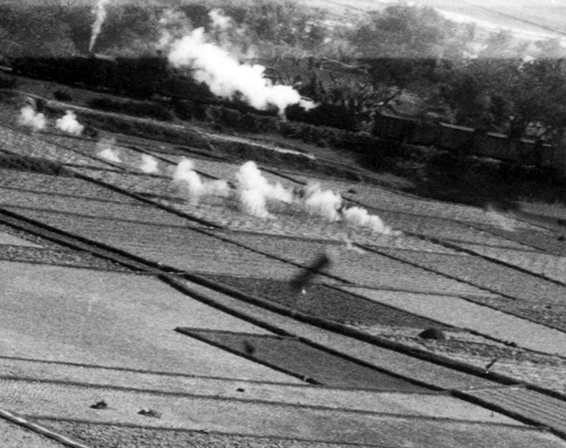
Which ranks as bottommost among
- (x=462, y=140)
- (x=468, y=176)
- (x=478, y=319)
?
(x=478, y=319)

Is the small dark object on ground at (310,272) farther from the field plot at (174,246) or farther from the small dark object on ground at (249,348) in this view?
the small dark object on ground at (249,348)

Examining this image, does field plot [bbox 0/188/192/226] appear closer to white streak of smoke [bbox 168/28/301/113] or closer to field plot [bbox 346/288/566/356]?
field plot [bbox 346/288/566/356]

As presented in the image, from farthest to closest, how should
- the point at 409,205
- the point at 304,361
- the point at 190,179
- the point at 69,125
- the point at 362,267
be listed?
the point at 409,205 < the point at 69,125 < the point at 190,179 < the point at 362,267 < the point at 304,361

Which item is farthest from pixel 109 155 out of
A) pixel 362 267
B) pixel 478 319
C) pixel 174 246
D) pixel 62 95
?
pixel 478 319

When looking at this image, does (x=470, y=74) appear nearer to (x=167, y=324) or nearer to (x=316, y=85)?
(x=316, y=85)

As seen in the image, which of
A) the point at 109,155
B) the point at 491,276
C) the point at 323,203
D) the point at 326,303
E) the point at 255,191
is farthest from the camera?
the point at 109,155

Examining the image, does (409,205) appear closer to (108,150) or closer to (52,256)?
(108,150)

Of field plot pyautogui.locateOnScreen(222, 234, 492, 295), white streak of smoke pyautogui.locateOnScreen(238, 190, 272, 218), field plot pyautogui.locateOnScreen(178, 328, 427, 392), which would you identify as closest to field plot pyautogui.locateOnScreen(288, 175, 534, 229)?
white streak of smoke pyautogui.locateOnScreen(238, 190, 272, 218)

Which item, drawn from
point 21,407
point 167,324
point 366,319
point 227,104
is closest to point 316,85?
point 227,104
